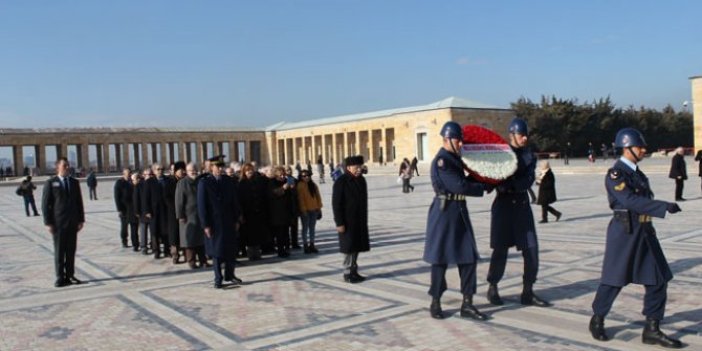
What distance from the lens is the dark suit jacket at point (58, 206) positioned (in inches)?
331

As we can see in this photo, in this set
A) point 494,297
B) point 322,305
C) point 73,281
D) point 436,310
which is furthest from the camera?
point 73,281

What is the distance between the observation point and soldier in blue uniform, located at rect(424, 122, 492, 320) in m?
5.86

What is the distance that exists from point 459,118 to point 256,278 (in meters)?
47.1

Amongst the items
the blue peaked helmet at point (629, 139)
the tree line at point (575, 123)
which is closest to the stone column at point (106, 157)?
the tree line at point (575, 123)

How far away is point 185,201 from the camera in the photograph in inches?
352

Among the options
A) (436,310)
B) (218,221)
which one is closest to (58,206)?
(218,221)

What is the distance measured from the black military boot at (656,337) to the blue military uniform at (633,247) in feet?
0.28

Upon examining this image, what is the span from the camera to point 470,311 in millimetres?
5906

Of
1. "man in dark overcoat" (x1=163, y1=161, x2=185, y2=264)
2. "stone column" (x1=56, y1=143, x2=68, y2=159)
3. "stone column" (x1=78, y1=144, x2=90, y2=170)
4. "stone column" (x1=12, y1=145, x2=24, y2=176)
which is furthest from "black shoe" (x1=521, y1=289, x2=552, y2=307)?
"stone column" (x1=56, y1=143, x2=68, y2=159)

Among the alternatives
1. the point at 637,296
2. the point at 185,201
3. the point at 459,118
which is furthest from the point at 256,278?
the point at 459,118

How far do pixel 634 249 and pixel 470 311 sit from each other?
1.68 m

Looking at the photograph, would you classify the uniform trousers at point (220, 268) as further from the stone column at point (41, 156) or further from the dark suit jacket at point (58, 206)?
the stone column at point (41, 156)

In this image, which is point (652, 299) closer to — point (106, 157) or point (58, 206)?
point (58, 206)

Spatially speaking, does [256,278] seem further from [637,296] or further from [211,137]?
[211,137]
